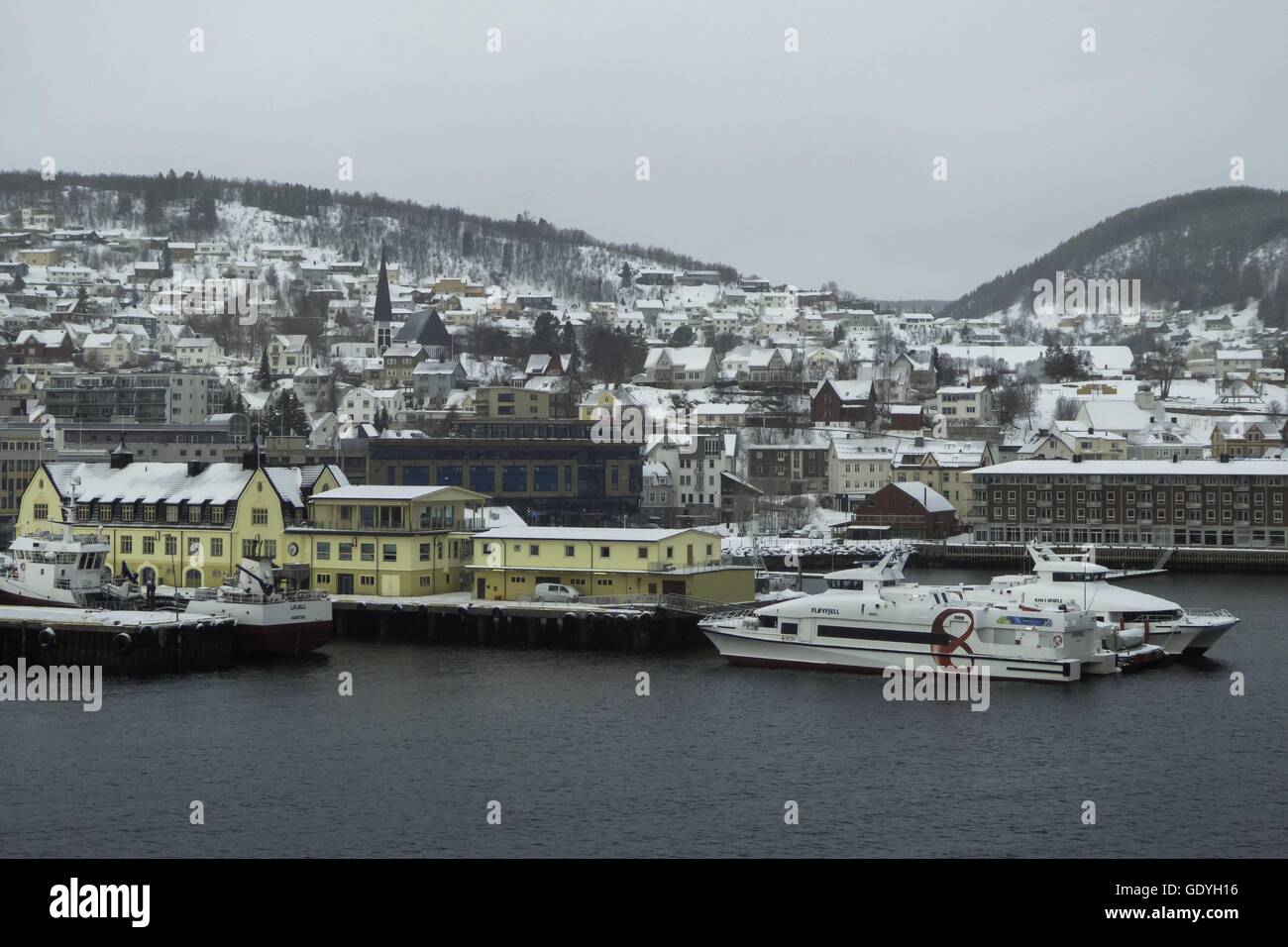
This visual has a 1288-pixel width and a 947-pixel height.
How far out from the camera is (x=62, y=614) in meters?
45.2

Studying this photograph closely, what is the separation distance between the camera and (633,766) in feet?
104

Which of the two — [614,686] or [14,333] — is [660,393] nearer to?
[14,333]

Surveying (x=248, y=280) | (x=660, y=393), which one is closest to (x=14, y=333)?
(x=248, y=280)

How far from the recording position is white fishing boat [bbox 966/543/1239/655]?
4631cm

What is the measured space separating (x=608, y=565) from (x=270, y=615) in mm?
10819

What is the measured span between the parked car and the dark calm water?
6690 mm

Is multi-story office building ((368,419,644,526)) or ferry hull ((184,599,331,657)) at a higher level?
multi-story office building ((368,419,644,526))

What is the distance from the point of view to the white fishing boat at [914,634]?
41344mm

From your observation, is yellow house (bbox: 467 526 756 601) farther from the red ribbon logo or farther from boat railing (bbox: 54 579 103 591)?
boat railing (bbox: 54 579 103 591)

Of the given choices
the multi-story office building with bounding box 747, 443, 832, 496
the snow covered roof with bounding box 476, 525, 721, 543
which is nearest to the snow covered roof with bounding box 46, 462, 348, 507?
the snow covered roof with bounding box 476, 525, 721, 543

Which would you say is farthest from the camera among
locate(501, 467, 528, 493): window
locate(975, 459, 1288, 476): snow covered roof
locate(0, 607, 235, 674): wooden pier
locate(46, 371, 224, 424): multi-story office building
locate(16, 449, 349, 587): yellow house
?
locate(46, 371, 224, 424): multi-story office building

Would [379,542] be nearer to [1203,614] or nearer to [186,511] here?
[186,511]

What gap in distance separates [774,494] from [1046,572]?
49.6 metres

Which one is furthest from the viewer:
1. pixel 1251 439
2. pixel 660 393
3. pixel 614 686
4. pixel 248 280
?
pixel 248 280
